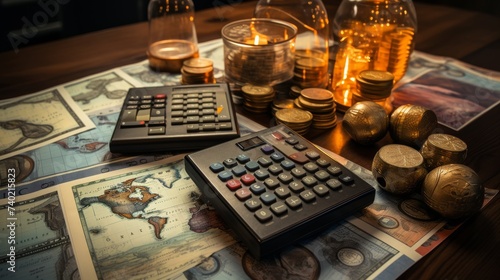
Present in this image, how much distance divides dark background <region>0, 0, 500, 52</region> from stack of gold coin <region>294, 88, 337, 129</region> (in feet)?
3.45

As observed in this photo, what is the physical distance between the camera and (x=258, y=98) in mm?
580

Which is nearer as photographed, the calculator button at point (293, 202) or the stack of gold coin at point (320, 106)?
the calculator button at point (293, 202)

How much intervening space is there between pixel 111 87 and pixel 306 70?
0.99 ft

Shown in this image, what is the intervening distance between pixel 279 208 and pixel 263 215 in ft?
0.05

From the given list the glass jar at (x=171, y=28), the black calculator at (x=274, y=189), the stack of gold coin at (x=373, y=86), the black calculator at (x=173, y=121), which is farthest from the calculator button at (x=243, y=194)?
the glass jar at (x=171, y=28)

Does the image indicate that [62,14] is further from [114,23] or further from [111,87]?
[111,87]

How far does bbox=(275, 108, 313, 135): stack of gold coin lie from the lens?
0.52m

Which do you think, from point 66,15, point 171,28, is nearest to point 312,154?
point 171,28

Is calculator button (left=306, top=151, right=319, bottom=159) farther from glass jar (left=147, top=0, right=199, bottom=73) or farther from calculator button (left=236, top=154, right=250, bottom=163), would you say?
glass jar (left=147, top=0, right=199, bottom=73)

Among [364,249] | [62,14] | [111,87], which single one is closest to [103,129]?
[111,87]

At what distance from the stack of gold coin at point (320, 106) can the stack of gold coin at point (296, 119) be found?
0.04 ft

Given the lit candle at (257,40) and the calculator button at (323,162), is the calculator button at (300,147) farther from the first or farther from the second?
the lit candle at (257,40)

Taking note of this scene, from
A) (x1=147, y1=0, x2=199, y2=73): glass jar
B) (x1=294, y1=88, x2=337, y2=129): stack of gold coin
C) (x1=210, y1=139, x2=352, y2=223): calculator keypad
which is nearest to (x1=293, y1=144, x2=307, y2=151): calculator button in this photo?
(x1=210, y1=139, x2=352, y2=223): calculator keypad

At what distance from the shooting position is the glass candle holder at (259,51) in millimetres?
591
